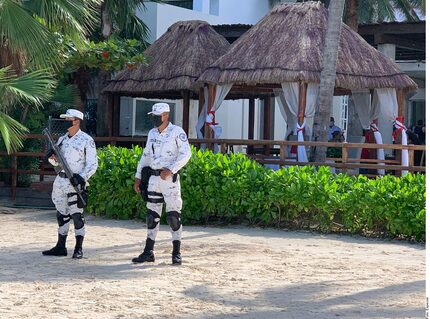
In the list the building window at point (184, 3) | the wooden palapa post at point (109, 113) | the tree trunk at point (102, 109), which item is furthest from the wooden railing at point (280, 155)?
the building window at point (184, 3)

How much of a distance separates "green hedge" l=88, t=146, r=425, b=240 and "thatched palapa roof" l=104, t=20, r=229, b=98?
20.6 feet

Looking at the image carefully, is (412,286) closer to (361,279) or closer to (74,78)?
(361,279)

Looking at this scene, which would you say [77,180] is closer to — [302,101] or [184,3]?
[302,101]

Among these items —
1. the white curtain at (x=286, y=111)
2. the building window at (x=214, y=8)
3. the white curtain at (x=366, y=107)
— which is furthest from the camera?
the building window at (x=214, y=8)

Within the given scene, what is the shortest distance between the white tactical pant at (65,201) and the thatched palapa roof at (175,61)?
33.8 feet

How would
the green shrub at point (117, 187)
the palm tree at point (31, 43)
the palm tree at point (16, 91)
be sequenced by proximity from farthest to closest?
the green shrub at point (117, 187) → the palm tree at point (31, 43) → the palm tree at point (16, 91)

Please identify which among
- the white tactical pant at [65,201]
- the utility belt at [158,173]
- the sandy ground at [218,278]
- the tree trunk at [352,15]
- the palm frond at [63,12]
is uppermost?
the tree trunk at [352,15]

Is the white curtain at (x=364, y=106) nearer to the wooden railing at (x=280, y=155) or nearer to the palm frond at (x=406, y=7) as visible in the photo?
the wooden railing at (x=280, y=155)

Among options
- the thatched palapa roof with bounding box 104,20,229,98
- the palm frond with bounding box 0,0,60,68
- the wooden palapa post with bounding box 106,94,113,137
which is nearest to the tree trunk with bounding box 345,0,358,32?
the thatched palapa roof with bounding box 104,20,229,98

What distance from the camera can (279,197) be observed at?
1302cm

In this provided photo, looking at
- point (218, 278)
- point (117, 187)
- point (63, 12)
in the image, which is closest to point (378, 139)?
point (117, 187)

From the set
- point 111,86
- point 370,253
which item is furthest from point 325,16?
point 370,253

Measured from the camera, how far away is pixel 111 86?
70.9 feet

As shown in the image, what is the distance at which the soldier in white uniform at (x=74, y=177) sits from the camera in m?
10.0
